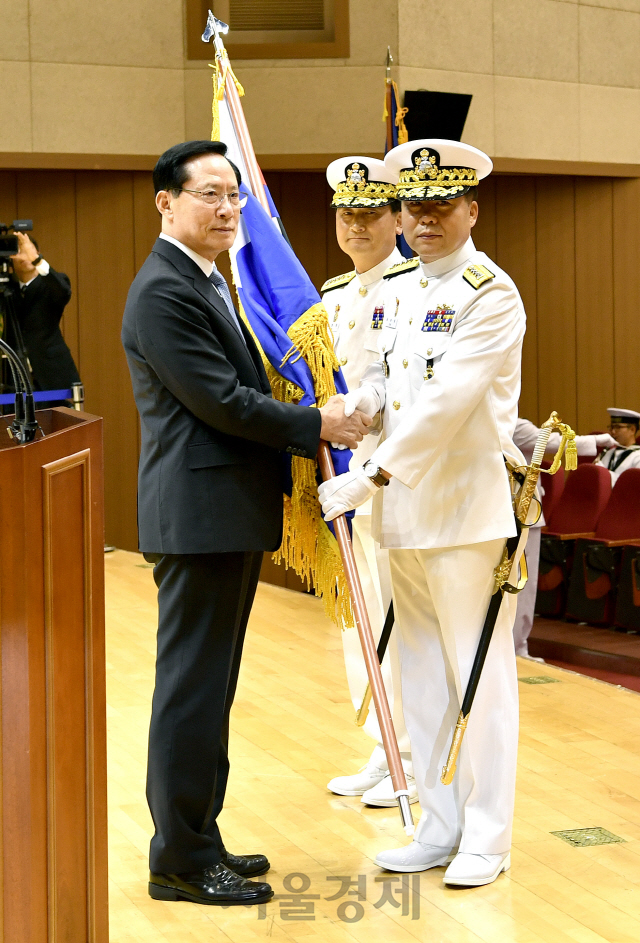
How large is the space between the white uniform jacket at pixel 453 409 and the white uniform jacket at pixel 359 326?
54cm

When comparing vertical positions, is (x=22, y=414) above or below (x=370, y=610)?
above

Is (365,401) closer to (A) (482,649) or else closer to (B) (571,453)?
(B) (571,453)

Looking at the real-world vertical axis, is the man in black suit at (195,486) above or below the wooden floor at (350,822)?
above

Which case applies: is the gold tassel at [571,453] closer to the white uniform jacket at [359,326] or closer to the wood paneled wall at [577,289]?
the white uniform jacket at [359,326]

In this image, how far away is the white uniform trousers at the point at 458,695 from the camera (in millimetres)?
2287

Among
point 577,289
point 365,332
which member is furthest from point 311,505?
point 577,289

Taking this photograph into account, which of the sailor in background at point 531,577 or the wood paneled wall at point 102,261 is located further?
the wood paneled wall at point 102,261

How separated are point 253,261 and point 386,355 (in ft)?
1.37

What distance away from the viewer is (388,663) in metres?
2.88

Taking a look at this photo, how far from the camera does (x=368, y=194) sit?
9.46 feet

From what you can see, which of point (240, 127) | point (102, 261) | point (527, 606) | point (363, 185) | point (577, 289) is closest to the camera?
point (240, 127)

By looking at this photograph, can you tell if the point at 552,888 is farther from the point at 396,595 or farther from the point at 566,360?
the point at 566,360

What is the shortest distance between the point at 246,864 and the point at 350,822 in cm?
39

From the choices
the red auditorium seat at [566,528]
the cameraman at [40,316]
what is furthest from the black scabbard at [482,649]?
the cameraman at [40,316]
